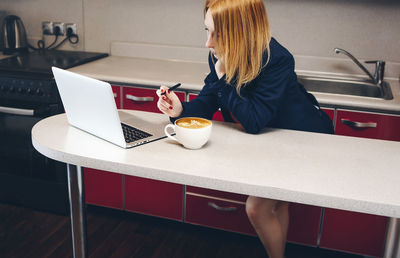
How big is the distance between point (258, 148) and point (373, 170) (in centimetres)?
31

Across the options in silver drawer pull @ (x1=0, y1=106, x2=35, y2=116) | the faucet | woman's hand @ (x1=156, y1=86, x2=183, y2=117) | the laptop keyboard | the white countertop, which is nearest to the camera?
the white countertop

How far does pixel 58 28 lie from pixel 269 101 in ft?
6.43

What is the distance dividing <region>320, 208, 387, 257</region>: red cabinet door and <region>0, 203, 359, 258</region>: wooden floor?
0.41 ft

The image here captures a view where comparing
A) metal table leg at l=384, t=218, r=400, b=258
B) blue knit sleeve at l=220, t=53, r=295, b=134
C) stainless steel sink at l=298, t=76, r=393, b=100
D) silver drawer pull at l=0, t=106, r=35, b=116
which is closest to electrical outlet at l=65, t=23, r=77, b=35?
silver drawer pull at l=0, t=106, r=35, b=116

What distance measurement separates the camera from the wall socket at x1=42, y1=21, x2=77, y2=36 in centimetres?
275

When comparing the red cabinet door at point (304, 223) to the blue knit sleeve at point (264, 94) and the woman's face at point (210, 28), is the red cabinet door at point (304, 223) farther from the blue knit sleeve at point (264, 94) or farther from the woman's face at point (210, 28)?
the woman's face at point (210, 28)

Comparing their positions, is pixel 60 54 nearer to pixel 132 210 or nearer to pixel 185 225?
pixel 132 210

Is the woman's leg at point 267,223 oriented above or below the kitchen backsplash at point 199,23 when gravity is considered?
below

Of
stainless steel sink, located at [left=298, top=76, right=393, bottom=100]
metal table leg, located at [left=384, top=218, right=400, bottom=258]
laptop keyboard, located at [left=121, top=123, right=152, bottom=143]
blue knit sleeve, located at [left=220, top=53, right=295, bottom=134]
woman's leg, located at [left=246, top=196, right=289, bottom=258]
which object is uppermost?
blue knit sleeve, located at [left=220, top=53, right=295, bottom=134]

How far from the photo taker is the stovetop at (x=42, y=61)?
216 cm

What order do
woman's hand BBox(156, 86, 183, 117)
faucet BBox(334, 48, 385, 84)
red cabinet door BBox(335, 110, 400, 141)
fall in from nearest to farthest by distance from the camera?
woman's hand BBox(156, 86, 183, 117) → red cabinet door BBox(335, 110, 400, 141) → faucet BBox(334, 48, 385, 84)

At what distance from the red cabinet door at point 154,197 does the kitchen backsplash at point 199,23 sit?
0.93 meters

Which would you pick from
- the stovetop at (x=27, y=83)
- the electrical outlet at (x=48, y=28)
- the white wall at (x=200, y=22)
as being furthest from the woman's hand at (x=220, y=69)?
the electrical outlet at (x=48, y=28)

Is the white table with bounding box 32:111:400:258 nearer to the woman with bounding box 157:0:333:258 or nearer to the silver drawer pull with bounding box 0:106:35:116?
the woman with bounding box 157:0:333:258
